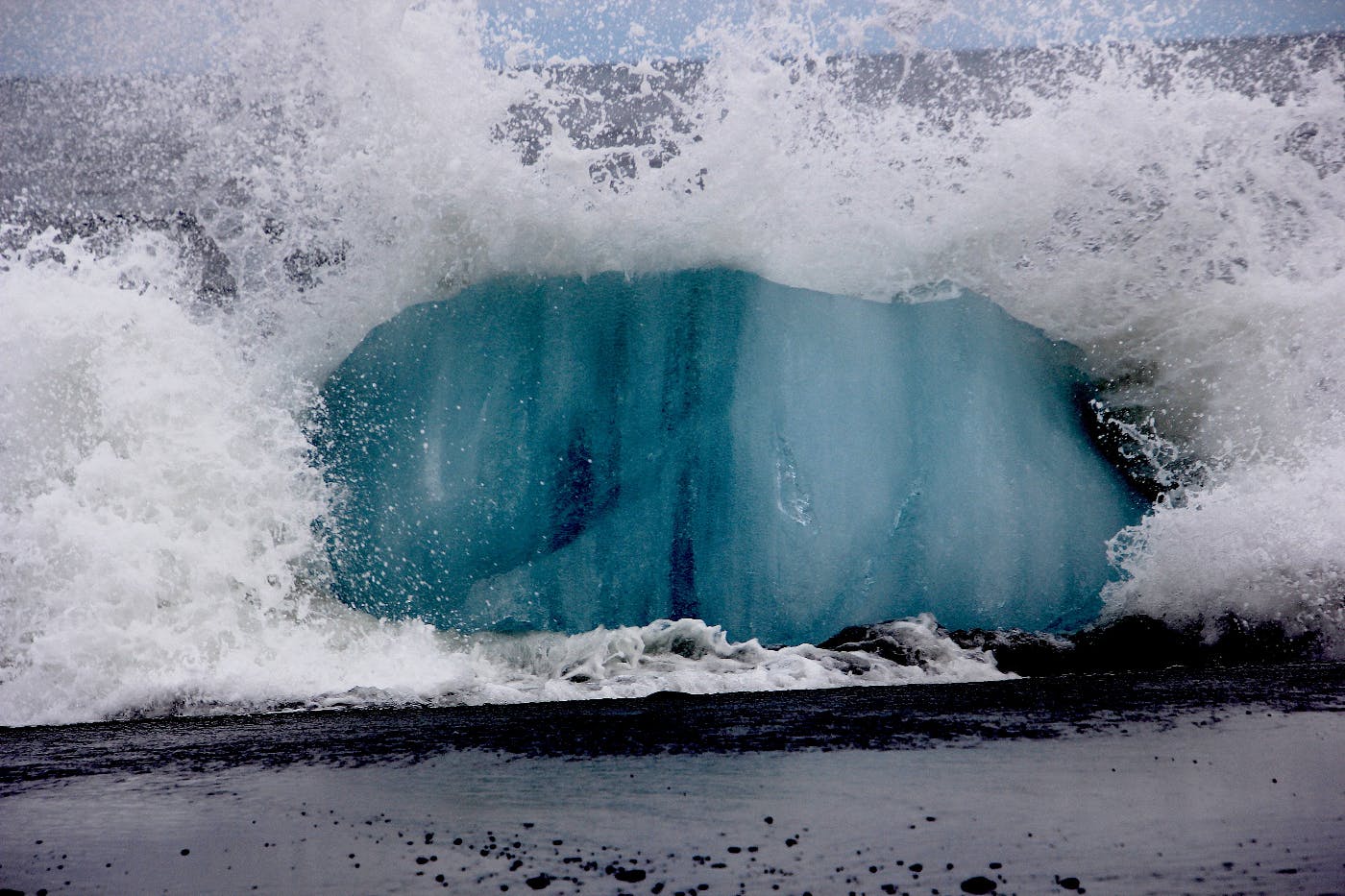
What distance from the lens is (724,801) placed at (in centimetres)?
140

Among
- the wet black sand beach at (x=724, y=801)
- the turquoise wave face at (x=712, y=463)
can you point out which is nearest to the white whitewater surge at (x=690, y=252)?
the turquoise wave face at (x=712, y=463)

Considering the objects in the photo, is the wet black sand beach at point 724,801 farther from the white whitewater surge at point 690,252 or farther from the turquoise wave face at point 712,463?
the turquoise wave face at point 712,463

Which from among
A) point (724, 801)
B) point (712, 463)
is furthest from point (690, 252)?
point (724, 801)

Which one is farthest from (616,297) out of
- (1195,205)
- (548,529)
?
(1195,205)

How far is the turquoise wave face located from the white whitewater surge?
0.12m

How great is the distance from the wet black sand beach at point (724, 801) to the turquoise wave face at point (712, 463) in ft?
4.00

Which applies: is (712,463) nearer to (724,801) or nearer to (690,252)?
(690,252)

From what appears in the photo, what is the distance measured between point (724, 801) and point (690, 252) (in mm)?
2691

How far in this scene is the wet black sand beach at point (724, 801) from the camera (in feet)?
3.59

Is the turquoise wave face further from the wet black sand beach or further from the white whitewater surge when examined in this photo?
the wet black sand beach

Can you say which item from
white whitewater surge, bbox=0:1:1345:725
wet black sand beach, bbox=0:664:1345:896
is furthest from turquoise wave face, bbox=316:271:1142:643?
wet black sand beach, bbox=0:664:1345:896

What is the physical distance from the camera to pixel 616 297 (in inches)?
150

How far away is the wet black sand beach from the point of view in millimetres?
1095

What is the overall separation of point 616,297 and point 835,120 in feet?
3.46
